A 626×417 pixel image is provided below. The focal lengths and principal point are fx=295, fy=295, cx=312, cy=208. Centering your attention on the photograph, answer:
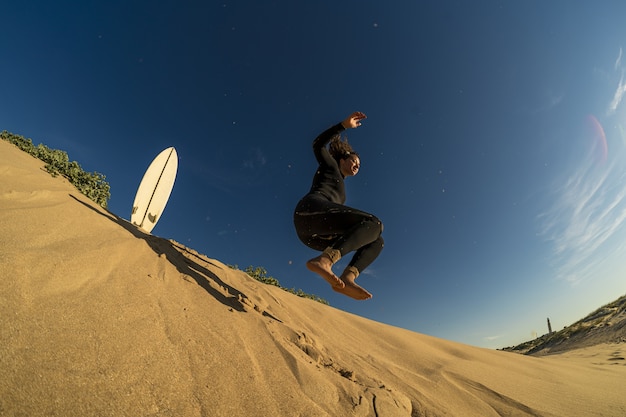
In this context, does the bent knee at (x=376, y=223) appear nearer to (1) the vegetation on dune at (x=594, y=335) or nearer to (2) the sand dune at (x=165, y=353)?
(2) the sand dune at (x=165, y=353)

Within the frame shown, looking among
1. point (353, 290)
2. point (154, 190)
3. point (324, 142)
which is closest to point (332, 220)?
point (353, 290)

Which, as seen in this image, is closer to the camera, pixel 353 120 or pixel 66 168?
pixel 353 120

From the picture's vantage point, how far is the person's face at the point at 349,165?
3621 millimetres

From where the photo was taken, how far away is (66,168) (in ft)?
20.7

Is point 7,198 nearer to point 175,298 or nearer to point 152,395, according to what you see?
point 175,298

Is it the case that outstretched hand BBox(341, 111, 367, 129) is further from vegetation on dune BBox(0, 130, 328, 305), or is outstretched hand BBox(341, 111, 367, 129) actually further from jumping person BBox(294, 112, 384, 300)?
vegetation on dune BBox(0, 130, 328, 305)

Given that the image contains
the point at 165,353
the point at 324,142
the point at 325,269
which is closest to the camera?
the point at 165,353

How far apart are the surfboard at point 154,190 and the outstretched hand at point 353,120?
6.66m

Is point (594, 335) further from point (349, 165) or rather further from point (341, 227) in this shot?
point (341, 227)

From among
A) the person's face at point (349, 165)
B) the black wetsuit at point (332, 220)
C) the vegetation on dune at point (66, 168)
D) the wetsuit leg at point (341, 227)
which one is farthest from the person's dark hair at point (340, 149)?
the vegetation on dune at point (66, 168)

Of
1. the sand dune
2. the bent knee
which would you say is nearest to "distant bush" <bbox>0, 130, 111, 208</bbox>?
the sand dune

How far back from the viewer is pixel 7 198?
231 cm

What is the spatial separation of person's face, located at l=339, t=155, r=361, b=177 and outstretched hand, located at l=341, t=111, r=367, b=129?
44 centimetres

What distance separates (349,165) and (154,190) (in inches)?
274
